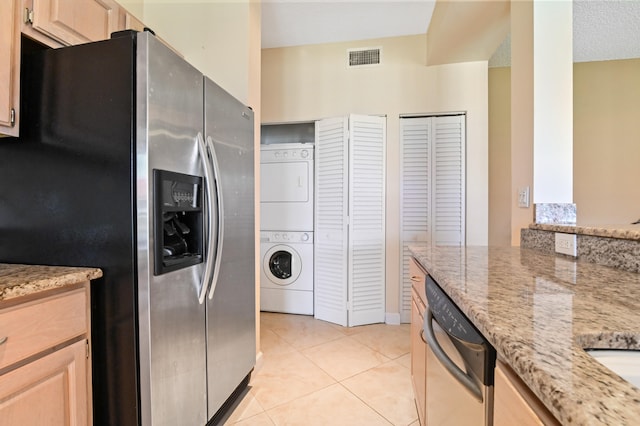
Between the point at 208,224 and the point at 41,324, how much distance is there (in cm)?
64

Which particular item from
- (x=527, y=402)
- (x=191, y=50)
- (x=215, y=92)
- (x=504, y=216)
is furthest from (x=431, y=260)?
(x=504, y=216)

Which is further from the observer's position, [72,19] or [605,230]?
[72,19]

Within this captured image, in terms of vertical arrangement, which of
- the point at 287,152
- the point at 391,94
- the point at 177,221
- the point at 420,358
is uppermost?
the point at 391,94

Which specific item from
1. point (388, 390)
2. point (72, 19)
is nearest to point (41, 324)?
point (72, 19)

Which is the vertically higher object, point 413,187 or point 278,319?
point 413,187

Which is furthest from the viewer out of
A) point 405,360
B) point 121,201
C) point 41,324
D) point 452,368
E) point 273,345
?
point 273,345

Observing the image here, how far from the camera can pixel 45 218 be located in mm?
1126

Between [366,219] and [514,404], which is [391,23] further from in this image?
[514,404]

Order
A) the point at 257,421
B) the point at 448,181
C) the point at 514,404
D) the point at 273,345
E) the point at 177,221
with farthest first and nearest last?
the point at 448,181 → the point at 273,345 → the point at 257,421 → the point at 177,221 → the point at 514,404

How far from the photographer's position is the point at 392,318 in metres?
2.92

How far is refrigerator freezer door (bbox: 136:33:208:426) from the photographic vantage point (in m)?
1.05

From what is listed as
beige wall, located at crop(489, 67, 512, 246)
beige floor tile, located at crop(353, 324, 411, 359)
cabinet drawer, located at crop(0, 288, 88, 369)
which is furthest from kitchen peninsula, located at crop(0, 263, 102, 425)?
beige wall, located at crop(489, 67, 512, 246)

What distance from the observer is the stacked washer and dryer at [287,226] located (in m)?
3.09

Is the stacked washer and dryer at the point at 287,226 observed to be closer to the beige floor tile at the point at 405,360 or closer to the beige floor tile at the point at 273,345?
the beige floor tile at the point at 273,345
